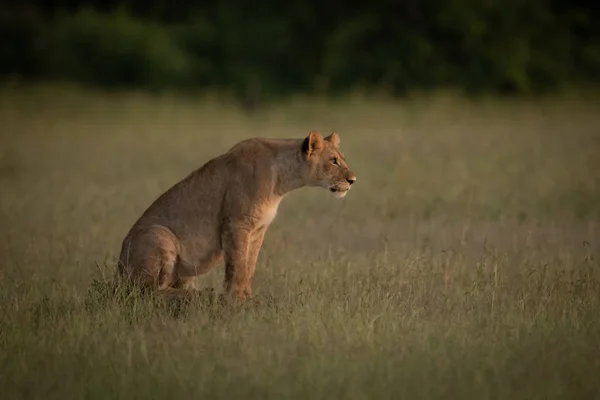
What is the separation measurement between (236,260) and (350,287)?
99cm

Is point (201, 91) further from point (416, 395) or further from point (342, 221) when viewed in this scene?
point (416, 395)

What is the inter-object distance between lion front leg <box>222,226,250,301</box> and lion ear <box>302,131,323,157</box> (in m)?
0.69

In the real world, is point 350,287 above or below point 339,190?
below

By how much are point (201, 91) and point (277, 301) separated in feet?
81.4

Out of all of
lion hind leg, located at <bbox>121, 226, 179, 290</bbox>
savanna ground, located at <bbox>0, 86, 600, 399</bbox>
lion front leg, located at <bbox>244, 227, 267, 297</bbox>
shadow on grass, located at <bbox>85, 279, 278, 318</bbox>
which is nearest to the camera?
savanna ground, located at <bbox>0, 86, 600, 399</bbox>

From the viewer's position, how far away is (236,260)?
7.47 meters

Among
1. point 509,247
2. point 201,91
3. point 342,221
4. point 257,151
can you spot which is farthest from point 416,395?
point 201,91

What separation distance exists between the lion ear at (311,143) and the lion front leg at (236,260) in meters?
0.69

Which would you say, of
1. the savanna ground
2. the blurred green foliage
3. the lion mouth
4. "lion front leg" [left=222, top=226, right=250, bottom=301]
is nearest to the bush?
the blurred green foliage

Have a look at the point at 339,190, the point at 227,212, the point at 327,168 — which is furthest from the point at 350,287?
the point at 227,212

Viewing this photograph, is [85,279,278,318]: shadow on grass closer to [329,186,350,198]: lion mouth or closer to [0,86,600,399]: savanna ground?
[0,86,600,399]: savanna ground

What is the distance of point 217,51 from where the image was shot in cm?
3656

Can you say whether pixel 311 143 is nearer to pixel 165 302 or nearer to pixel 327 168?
pixel 327 168

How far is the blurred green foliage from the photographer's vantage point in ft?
113
